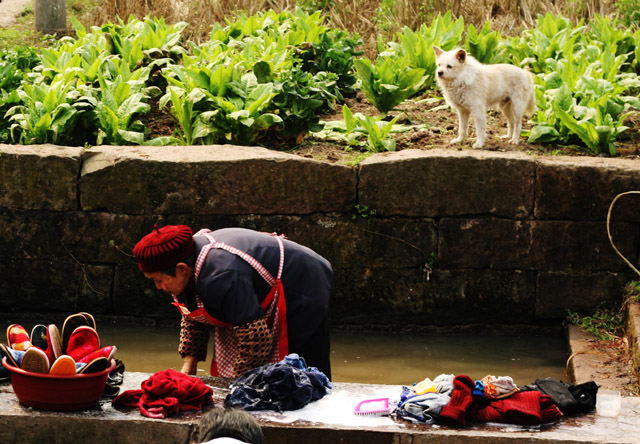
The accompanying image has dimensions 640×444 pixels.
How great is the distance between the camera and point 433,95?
8.94m

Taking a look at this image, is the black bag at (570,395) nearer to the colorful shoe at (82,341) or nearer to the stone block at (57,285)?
the colorful shoe at (82,341)

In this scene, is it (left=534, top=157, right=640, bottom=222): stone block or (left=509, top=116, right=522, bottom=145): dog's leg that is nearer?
(left=534, top=157, right=640, bottom=222): stone block

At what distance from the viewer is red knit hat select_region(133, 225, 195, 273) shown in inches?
162

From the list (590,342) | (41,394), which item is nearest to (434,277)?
(590,342)

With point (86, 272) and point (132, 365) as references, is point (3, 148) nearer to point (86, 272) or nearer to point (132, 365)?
point (86, 272)

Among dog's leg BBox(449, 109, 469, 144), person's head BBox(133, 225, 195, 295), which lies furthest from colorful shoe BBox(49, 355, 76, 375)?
dog's leg BBox(449, 109, 469, 144)

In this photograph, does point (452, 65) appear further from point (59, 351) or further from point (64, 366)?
point (64, 366)

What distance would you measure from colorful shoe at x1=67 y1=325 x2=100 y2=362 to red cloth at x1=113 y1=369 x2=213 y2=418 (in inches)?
10.5

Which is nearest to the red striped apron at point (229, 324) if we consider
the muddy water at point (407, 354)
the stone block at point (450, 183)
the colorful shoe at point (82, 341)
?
the colorful shoe at point (82, 341)

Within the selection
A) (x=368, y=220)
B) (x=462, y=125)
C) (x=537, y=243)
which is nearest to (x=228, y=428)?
(x=368, y=220)

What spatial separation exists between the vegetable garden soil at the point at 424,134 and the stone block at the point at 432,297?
984 mm

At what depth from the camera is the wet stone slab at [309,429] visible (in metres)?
3.90

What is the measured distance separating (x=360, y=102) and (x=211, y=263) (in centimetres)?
474

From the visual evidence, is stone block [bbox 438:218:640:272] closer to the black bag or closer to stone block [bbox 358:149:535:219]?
stone block [bbox 358:149:535:219]
